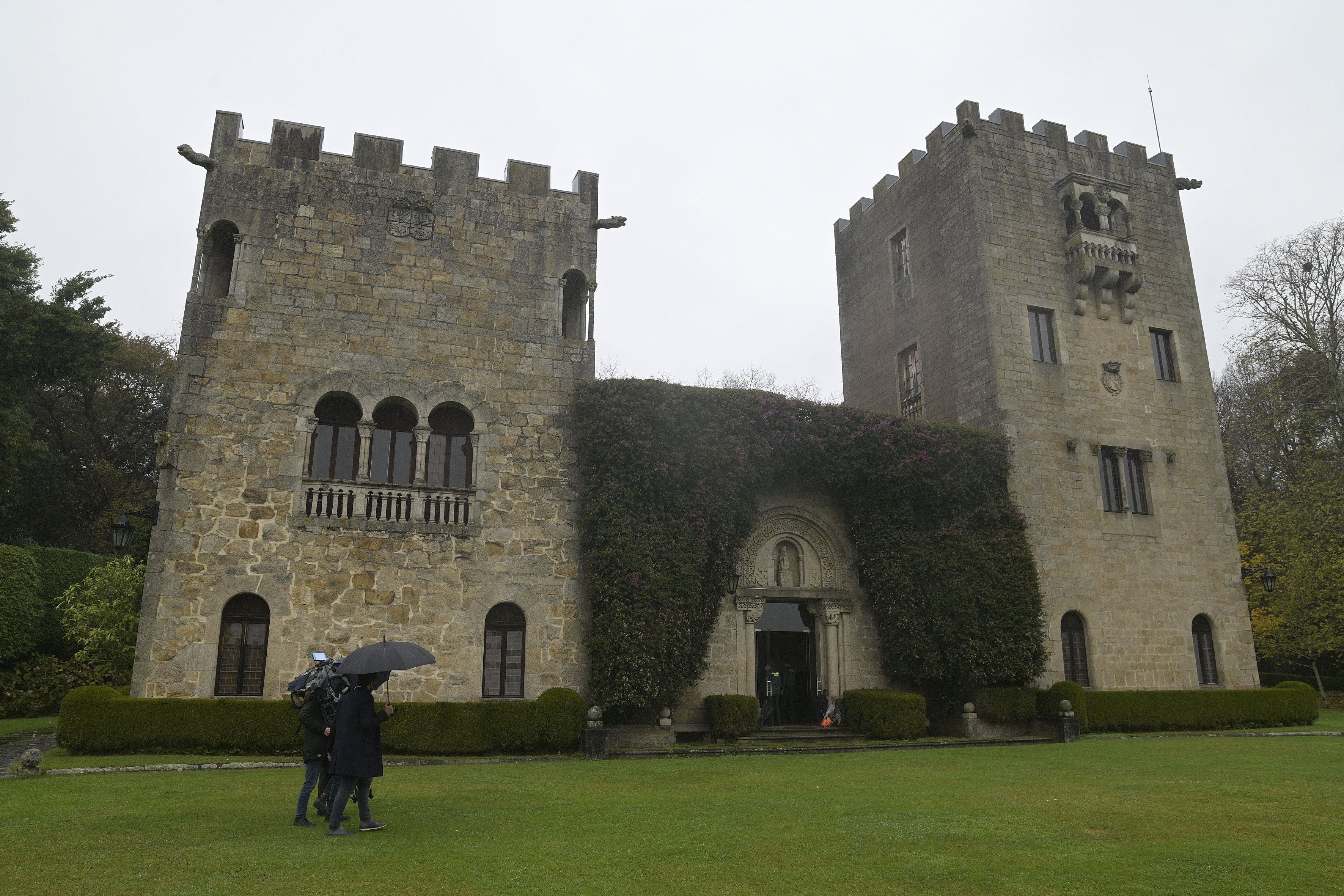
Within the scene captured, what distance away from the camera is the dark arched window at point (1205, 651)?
2189 centimetres

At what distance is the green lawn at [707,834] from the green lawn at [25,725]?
10.0m

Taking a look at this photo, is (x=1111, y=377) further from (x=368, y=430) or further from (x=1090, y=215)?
(x=368, y=430)

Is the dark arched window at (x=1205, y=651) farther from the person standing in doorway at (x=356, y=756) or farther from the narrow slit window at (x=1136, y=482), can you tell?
the person standing in doorway at (x=356, y=756)

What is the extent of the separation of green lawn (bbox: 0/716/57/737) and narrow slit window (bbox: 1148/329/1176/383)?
2848 centimetres

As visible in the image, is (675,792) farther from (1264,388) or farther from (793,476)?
(1264,388)

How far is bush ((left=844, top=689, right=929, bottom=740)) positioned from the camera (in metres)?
→ 17.6

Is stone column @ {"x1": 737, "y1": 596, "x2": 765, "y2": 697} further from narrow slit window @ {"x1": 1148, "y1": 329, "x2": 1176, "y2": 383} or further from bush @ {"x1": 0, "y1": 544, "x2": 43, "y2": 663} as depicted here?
bush @ {"x1": 0, "y1": 544, "x2": 43, "y2": 663}

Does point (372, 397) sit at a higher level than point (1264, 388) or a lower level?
lower

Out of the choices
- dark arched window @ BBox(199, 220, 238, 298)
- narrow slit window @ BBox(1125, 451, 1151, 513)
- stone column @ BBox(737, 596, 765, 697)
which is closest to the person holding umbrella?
stone column @ BBox(737, 596, 765, 697)

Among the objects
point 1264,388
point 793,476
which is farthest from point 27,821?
point 1264,388

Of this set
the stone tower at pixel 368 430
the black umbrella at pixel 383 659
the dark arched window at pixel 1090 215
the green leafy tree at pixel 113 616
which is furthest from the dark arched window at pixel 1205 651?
the green leafy tree at pixel 113 616

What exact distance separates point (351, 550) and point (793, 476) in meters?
9.40

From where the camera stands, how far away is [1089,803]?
9.35 metres

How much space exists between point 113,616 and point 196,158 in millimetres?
9144
